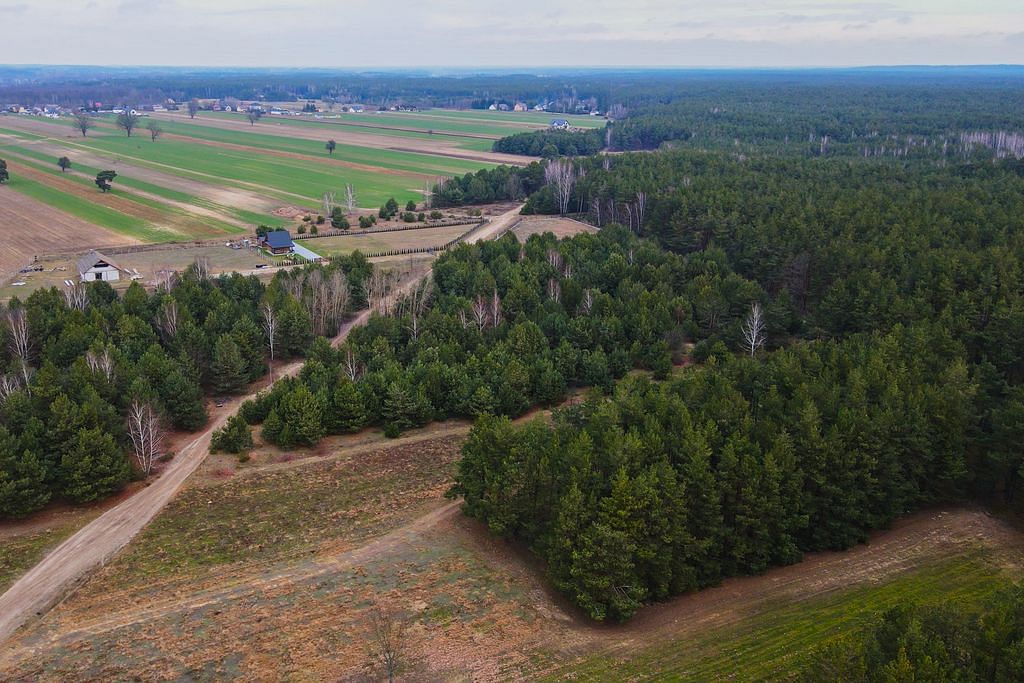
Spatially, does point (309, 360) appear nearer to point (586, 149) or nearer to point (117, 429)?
point (117, 429)

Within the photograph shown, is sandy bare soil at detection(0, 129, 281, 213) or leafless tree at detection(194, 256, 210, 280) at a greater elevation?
sandy bare soil at detection(0, 129, 281, 213)

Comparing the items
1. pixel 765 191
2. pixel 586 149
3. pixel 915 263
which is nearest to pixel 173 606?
pixel 915 263

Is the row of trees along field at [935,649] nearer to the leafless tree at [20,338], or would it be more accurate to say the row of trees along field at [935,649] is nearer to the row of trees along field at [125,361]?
the row of trees along field at [125,361]

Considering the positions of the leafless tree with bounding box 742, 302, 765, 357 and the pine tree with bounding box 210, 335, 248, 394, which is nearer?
the pine tree with bounding box 210, 335, 248, 394

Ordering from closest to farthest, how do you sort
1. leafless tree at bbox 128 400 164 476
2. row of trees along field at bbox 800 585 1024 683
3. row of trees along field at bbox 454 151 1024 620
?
row of trees along field at bbox 800 585 1024 683, row of trees along field at bbox 454 151 1024 620, leafless tree at bbox 128 400 164 476

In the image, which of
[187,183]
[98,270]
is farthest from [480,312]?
[187,183]

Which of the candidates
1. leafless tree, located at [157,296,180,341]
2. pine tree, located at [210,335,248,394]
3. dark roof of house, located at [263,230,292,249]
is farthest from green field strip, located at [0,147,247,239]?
pine tree, located at [210,335,248,394]

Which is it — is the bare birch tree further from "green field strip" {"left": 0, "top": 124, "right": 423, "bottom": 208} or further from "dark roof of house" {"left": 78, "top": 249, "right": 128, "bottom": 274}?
"green field strip" {"left": 0, "top": 124, "right": 423, "bottom": 208}
